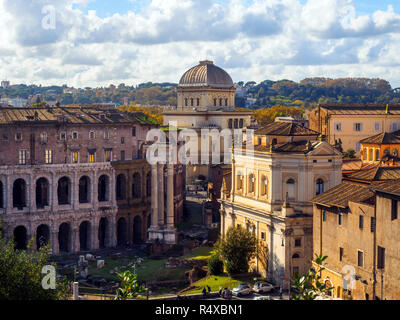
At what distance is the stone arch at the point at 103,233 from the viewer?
88.6 metres

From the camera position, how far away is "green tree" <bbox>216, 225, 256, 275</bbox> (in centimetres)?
6494

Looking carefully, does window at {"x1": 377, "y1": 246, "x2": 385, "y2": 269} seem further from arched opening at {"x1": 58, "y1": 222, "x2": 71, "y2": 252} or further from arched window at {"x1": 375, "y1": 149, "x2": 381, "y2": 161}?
arched opening at {"x1": 58, "y1": 222, "x2": 71, "y2": 252}

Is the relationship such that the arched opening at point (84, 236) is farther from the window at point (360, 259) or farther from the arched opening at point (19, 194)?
the window at point (360, 259)

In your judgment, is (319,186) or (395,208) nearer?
(395,208)

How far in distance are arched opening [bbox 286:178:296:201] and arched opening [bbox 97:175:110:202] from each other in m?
30.5

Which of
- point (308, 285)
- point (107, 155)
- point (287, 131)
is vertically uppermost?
point (287, 131)

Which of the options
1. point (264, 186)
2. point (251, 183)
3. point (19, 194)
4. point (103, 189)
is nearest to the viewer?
point (264, 186)

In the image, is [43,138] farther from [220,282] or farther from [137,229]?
[220,282]

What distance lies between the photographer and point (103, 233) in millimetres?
90688

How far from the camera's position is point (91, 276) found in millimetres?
Answer: 70938

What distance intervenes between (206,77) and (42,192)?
1861 inches

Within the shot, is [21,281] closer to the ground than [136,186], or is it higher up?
closer to the ground

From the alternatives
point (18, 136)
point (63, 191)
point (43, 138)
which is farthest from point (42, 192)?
point (18, 136)

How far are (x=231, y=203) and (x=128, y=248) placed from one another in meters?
19.5
